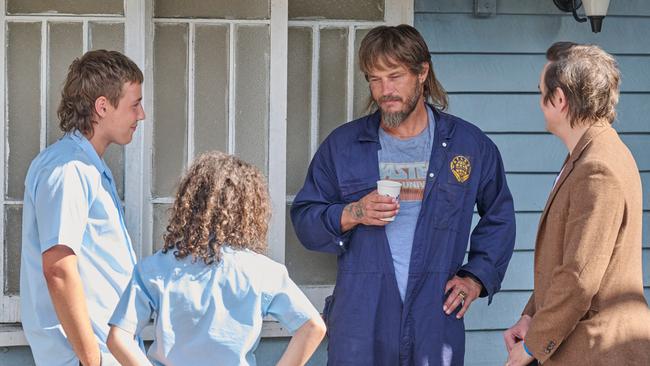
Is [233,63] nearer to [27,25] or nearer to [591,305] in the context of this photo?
[27,25]

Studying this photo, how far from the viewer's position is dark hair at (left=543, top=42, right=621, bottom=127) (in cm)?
333

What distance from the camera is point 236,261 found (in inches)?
122

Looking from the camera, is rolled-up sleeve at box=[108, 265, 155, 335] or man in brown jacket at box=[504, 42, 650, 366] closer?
rolled-up sleeve at box=[108, 265, 155, 335]

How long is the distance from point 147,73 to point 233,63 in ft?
1.16

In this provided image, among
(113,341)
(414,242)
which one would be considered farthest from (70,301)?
(414,242)

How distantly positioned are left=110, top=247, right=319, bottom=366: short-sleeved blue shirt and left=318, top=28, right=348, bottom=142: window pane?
1.63 m

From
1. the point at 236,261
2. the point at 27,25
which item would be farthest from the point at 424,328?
the point at 27,25

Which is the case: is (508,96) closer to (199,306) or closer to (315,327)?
(315,327)

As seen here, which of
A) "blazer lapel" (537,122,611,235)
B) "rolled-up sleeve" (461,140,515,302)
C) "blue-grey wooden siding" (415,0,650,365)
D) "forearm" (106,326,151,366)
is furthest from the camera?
"blue-grey wooden siding" (415,0,650,365)

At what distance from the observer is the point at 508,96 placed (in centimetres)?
477

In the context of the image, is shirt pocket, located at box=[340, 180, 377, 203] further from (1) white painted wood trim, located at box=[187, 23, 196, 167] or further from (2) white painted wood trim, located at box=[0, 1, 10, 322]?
(2) white painted wood trim, located at box=[0, 1, 10, 322]

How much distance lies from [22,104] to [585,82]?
2301 mm

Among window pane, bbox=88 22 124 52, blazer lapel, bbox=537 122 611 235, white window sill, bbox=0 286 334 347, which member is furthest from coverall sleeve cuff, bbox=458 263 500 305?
window pane, bbox=88 22 124 52

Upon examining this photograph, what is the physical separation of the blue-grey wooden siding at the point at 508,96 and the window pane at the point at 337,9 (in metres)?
0.19
